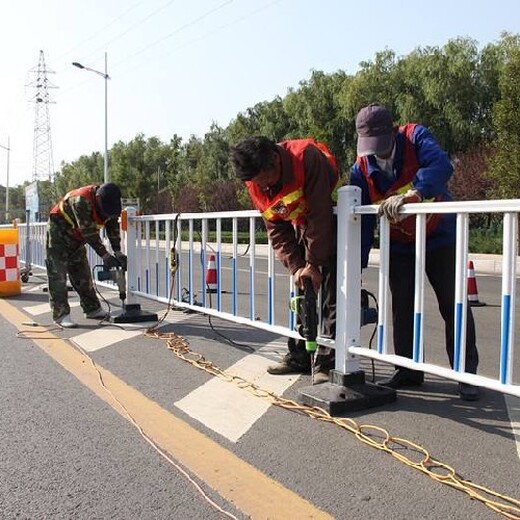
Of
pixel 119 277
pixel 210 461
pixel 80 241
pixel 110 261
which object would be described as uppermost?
pixel 80 241

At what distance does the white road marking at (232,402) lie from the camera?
3.19 m

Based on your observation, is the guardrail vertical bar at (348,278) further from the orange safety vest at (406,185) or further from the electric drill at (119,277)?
the electric drill at (119,277)

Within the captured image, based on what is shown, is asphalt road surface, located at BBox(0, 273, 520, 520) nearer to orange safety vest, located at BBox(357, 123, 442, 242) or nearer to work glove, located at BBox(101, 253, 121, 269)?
orange safety vest, located at BBox(357, 123, 442, 242)

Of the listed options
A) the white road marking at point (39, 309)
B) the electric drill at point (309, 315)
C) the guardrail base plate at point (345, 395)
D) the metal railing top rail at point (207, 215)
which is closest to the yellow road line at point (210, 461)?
the guardrail base plate at point (345, 395)

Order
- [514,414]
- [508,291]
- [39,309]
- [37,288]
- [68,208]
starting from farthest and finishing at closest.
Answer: [37,288] → [39,309] → [68,208] → [514,414] → [508,291]

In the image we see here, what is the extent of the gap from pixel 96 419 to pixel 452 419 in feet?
6.41

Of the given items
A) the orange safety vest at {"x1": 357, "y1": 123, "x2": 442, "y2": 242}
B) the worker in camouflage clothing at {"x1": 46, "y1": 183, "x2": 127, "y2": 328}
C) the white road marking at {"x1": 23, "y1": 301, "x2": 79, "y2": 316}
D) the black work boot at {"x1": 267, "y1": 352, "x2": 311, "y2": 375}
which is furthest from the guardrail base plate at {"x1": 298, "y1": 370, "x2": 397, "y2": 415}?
the white road marking at {"x1": 23, "y1": 301, "x2": 79, "y2": 316}

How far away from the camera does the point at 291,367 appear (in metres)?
4.24

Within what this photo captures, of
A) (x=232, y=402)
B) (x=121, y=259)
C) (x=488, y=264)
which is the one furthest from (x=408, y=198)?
(x=488, y=264)

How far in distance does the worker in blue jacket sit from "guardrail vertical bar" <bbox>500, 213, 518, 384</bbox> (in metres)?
0.66

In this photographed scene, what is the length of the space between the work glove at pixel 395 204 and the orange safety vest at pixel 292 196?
558 millimetres

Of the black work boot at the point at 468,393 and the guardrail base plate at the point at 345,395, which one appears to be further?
the black work boot at the point at 468,393

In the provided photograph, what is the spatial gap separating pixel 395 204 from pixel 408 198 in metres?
0.10

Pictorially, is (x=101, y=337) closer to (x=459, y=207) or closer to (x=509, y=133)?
(x=459, y=207)
